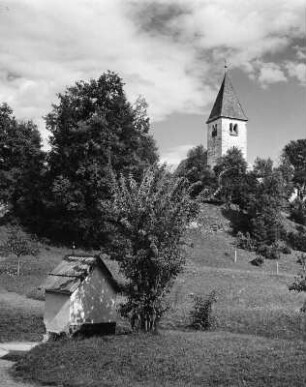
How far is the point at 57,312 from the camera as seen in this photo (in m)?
19.3

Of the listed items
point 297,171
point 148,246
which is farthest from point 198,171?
point 148,246

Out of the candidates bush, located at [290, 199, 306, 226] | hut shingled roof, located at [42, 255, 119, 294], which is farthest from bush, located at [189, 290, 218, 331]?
bush, located at [290, 199, 306, 226]

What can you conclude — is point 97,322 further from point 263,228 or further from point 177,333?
point 263,228

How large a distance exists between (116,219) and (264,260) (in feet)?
120

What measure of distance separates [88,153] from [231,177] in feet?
85.1

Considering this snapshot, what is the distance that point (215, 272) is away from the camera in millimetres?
40125

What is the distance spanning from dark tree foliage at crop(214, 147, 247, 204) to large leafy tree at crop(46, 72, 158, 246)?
18.2 m

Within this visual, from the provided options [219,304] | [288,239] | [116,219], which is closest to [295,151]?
[288,239]

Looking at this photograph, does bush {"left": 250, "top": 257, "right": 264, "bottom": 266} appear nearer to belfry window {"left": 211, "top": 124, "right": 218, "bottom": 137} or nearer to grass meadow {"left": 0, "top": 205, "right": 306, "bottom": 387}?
grass meadow {"left": 0, "top": 205, "right": 306, "bottom": 387}

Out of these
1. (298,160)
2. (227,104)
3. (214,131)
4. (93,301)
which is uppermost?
(227,104)

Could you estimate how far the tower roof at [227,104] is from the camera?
3332 inches

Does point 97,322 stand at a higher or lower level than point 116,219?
lower

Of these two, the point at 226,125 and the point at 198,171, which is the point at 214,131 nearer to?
the point at 226,125

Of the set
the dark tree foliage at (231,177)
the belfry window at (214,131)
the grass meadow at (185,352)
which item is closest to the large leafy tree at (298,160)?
the belfry window at (214,131)
